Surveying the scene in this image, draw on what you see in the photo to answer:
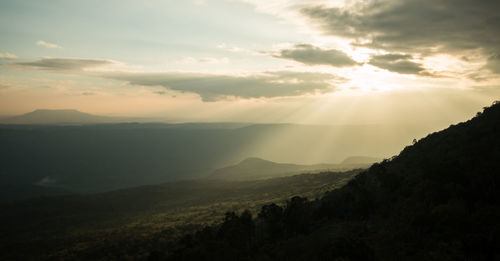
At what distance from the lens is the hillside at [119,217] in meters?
73.4

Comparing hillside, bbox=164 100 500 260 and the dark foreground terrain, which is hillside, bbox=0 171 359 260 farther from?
hillside, bbox=164 100 500 260

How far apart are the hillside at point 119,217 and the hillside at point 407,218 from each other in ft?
111

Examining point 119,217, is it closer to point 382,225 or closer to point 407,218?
point 382,225

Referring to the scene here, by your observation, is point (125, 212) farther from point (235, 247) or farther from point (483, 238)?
point (483, 238)

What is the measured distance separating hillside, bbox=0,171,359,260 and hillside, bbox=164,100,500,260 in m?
33.7

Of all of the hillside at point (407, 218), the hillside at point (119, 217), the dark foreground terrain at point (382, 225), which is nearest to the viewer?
the hillside at point (407, 218)

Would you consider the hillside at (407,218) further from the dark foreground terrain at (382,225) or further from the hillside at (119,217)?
the hillside at (119,217)

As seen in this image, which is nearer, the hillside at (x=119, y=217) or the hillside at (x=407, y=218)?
the hillside at (x=407, y=218)

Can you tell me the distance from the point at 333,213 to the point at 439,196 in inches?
713

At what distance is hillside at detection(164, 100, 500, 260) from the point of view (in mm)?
26625

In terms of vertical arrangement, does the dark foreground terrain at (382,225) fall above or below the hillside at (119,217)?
above

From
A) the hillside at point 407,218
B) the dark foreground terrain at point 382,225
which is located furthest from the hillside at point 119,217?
the hillside at point 407,218

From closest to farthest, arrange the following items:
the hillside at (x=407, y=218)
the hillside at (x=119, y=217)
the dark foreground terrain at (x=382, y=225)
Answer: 1. the hillside at (x=407, y=218)
2. the dark foreground terrain at (x=382, y=225)
3. the hillside at (x=119, y=217)

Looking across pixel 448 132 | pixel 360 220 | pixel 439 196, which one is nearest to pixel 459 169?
pixel 439 196
